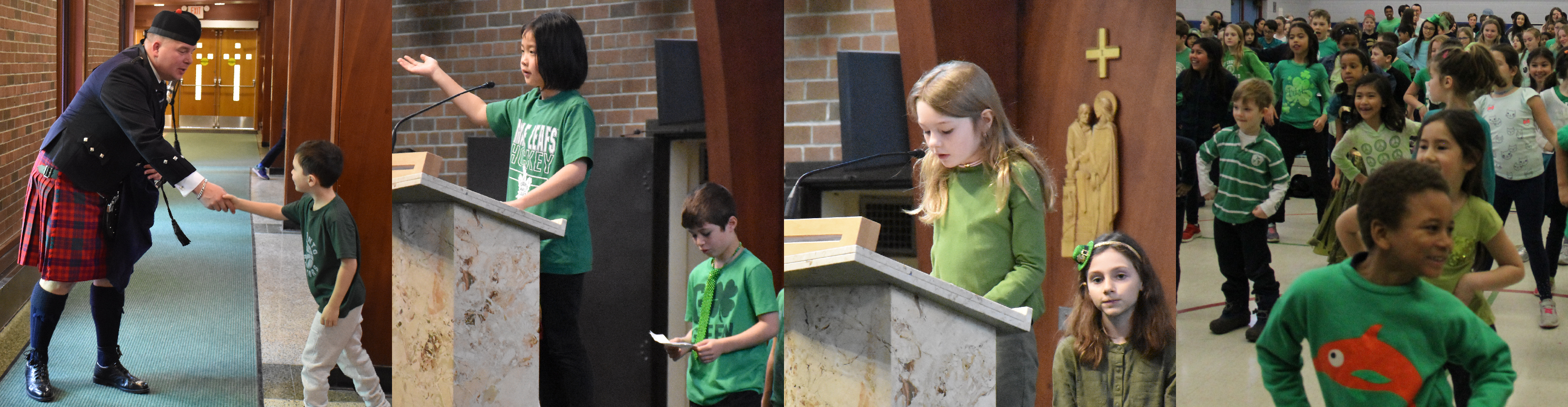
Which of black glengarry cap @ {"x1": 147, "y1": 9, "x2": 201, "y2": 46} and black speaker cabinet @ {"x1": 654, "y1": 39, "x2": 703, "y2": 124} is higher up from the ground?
black glengarry cap @ {"x1": 147, "y1": 9, "x2": 201, "y2": 46}

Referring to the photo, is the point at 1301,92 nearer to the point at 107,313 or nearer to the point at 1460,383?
the point at 1460,383

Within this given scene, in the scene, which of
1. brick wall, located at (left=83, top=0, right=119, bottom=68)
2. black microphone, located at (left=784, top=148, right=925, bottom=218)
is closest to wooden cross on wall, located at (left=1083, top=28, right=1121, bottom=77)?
black microphone, located at (left=784, top=148, right=925, bottom=218)

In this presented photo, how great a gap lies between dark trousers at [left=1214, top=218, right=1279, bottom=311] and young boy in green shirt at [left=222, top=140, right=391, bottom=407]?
58.3 inches

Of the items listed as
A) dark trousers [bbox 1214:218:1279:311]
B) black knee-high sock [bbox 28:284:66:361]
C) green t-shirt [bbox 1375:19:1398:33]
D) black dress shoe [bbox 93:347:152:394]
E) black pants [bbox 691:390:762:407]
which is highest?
green t-shirt [bbox 1375:19:1398:33]

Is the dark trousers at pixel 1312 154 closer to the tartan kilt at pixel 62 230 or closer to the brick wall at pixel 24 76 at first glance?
the tartan kilt at pixel 62 230

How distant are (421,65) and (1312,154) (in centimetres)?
123

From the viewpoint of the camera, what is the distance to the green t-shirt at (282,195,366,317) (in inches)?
71.7

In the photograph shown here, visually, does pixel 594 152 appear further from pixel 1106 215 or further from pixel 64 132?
pixel 64 132

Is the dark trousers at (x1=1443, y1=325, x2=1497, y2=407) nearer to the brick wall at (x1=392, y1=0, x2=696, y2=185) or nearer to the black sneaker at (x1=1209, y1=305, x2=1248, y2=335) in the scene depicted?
the black sneaker at (x1=1209, y1=305, x2=1248, y2=335)

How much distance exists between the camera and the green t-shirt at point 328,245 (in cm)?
182

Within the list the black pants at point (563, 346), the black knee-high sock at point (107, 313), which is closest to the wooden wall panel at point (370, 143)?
the black pants at point (563, 346)

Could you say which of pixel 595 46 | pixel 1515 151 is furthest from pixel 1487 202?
pixel 595 46

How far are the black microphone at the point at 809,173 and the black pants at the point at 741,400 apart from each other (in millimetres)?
279

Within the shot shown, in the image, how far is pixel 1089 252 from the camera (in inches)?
65.6
